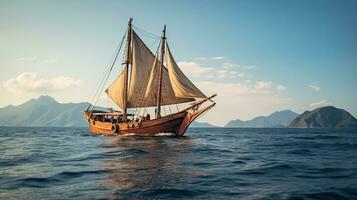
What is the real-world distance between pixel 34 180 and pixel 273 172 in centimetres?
1169

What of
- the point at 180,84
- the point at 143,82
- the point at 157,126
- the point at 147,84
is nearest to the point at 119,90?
the point at 143,82

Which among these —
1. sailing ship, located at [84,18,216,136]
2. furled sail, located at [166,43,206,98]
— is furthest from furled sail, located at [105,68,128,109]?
furled sail, located at [166,43,206,98]

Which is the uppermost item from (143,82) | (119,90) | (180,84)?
(143,82)

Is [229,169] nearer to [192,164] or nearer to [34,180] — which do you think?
[192,164]

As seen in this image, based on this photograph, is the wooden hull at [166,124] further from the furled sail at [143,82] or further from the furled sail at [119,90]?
the furled sail at [119,90]

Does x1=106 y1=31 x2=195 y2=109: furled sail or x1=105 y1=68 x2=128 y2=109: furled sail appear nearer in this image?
x1=106 y1=31 x2=195 y2=109: furled sail

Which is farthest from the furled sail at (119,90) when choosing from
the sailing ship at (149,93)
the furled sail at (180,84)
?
the furled sail at (180,84)

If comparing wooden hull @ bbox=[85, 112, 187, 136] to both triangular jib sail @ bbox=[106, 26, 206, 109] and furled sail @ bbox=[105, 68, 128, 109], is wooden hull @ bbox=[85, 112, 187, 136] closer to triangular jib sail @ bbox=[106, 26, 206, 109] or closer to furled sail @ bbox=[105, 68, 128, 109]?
triangular jib sail @ bbox=[106, 26, 206, 109]

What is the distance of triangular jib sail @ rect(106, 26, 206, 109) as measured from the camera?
51.7 metres

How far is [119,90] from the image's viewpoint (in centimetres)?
6338

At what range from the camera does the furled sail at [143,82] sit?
184 ft

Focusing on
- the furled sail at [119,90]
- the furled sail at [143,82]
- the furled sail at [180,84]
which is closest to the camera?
the furled sail at [180,84]

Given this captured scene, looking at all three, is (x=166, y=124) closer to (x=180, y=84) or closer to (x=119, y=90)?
(x=180, y=84)

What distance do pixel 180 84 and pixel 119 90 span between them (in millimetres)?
17211
